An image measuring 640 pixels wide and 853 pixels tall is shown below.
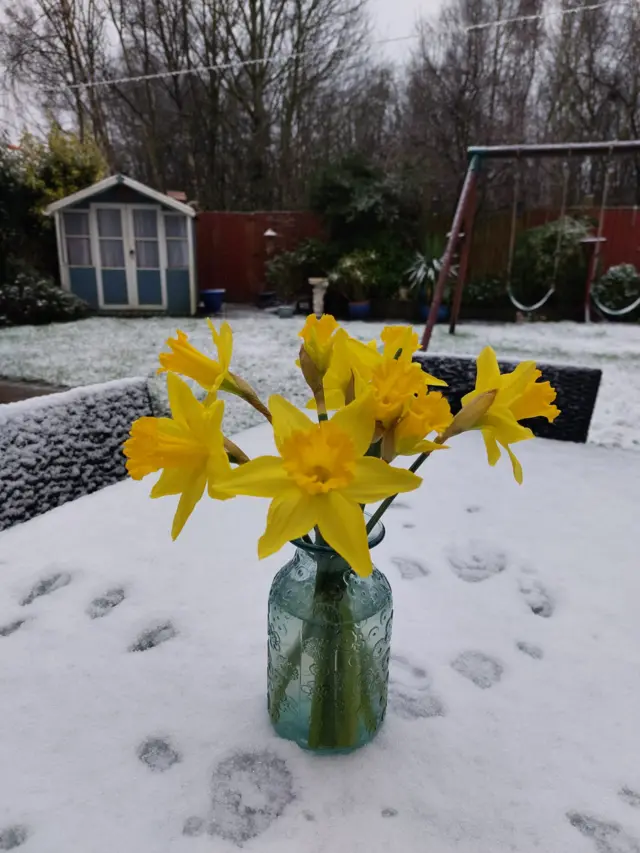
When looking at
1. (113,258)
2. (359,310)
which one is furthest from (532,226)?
(113,258)

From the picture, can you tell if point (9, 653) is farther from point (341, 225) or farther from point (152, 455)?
point (341, 225)

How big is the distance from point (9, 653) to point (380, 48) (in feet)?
38.0

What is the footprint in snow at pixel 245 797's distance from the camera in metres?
0.58

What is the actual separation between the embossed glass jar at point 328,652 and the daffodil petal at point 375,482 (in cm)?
13

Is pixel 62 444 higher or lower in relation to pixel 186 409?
lower

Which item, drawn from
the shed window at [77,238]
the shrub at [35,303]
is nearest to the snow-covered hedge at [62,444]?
the shrub at [35,303]

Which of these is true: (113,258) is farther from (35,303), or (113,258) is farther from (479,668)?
(479,668)

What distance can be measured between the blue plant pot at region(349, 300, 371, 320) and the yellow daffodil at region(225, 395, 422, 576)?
259 inches

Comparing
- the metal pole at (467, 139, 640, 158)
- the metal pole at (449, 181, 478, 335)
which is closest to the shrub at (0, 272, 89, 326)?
the metal pole at (449, 181, 478, 335)

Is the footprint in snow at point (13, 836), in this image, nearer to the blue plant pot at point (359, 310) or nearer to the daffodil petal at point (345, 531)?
the daffodil petal at point (345, 531)

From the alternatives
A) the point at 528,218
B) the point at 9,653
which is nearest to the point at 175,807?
the point at 9,653

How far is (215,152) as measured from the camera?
1125 cm

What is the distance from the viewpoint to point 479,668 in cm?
84

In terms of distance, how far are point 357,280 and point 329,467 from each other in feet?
22.0
